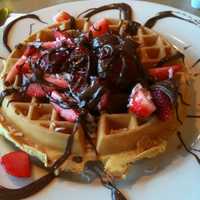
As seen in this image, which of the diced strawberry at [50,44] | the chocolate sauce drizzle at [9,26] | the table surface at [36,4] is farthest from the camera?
the table surface at [36,4]

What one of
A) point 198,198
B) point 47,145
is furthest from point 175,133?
point 47,145

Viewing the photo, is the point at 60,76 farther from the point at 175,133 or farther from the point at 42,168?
the point at 175,133

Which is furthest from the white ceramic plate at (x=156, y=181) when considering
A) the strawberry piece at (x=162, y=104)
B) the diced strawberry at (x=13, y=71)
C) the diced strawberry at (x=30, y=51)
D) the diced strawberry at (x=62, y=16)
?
the diced strawberry at (x=62, y=16)

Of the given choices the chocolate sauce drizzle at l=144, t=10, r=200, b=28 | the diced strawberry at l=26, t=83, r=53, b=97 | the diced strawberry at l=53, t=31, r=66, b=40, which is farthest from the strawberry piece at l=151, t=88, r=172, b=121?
the chocolate sauce drizzle at l=144, t=10, r=200, b=28

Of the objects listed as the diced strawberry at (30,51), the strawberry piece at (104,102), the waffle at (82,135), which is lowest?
the waffle at (82,135)

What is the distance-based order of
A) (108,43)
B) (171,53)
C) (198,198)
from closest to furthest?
(198,198) < (108,43) < (171,53)

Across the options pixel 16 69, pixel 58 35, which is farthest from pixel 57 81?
pixel 58 35

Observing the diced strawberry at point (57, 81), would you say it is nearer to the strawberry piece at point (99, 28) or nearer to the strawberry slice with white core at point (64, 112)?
the strawberry slice with white core at point (64, 112)
